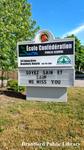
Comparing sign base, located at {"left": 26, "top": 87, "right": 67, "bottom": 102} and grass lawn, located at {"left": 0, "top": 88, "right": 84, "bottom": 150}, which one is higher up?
sign base, located at {"left": 26, "top": 87, "right": 67, "bottom": 102}

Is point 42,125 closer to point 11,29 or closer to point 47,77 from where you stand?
point 47,77

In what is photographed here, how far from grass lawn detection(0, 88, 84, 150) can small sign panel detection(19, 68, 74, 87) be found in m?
1.24

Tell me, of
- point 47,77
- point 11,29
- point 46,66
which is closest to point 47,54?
point 46,66

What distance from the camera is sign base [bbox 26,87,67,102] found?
1277 cm

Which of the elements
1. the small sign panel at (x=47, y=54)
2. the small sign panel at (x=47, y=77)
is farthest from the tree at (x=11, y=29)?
the small sign panel at (x=47, y=77)

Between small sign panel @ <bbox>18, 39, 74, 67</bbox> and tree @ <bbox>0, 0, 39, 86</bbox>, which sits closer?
small sign panel @ <bbox>18, 39, 74, 67</bbox>

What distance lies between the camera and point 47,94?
13.0 metres

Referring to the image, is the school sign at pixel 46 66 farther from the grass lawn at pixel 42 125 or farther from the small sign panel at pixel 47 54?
the grass lawn at pixel 42 125

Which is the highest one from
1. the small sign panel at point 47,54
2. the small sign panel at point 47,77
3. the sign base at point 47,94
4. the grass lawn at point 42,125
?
the small sign panel at point 47,54

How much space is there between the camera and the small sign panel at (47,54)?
12.6 m

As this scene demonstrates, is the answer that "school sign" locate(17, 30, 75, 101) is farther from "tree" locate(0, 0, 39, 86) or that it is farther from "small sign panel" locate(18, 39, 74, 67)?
"tree" locate(0, 0, 39, 86)

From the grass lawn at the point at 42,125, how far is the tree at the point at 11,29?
4720 mm

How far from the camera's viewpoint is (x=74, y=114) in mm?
9820

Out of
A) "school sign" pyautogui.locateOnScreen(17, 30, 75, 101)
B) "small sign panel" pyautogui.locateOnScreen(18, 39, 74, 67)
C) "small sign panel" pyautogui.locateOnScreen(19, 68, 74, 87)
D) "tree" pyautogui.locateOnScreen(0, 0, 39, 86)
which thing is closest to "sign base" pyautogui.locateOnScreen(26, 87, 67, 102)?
"school sign" pyautogui.locateOnScreen(17, 30, 75, 101)
